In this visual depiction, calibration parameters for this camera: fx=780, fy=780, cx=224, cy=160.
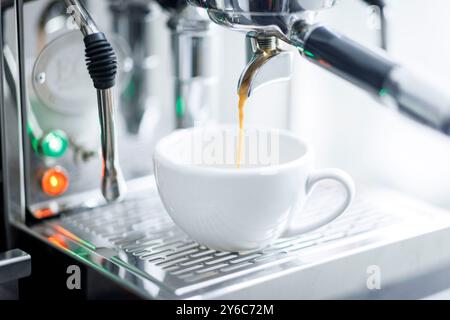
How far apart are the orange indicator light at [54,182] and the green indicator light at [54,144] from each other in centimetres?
1

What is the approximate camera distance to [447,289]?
0.55m

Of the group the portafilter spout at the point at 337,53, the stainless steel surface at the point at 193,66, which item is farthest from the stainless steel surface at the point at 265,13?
the stainless steel surface at the point at 193,66

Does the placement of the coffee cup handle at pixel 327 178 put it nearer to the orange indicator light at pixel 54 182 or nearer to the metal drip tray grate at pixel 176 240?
the metal drip tray grate at pixel 176 240

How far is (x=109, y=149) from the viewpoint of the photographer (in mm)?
522

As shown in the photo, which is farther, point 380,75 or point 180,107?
point 180,107

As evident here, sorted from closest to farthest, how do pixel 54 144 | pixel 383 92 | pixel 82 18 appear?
pixel 383 92
pixel 82 18
pixel 54 144

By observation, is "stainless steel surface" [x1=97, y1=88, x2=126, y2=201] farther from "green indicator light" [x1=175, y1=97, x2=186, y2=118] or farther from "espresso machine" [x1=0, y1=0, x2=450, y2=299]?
"green indicator light" [x1=175, y1=97, x2=186, y2=118]

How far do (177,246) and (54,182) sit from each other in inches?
5.1

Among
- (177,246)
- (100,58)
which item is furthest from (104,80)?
(177,246)

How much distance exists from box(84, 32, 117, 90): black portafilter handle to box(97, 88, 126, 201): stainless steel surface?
16 millimetres

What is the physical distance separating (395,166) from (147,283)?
344 millimetres

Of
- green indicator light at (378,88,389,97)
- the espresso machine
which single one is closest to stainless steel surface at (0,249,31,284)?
the espresso machine

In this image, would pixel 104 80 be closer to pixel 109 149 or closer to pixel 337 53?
pixel 109 149

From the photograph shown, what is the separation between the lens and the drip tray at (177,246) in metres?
0.49
